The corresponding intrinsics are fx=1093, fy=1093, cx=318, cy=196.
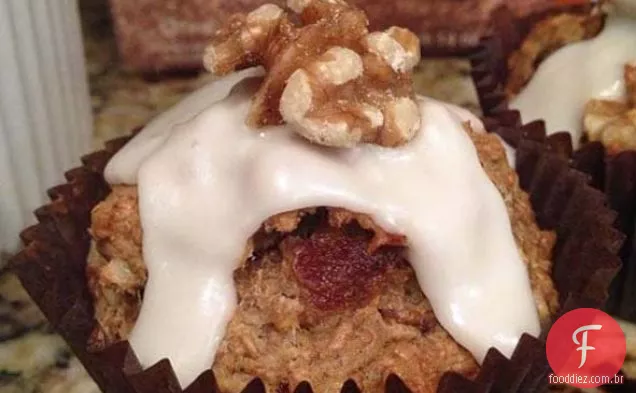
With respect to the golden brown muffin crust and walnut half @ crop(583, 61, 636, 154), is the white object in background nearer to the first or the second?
the golden brown muffin crust

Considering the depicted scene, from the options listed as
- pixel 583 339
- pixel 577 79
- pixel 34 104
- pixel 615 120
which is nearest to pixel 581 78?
pixel 577 79

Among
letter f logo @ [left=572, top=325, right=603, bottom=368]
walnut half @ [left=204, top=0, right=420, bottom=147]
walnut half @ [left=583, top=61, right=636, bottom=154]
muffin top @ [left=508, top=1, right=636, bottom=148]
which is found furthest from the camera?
muffin top @ [left=508, top=1, right=636, bottom=148]

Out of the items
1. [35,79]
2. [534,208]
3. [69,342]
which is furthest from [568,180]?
[35,79]

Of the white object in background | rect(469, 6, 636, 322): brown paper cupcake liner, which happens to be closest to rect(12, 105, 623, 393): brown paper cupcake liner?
rect(469, 6, 636, 322): brown paper cupcake liner

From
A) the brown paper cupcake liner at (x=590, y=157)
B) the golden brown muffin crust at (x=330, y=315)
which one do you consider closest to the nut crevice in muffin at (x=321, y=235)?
the golden brown muffin crust at (x=330, y=315)

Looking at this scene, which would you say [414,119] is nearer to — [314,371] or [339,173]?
[339,173]

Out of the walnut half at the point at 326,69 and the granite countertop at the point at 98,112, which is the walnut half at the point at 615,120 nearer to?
the granite countertop at the point at 98,112
